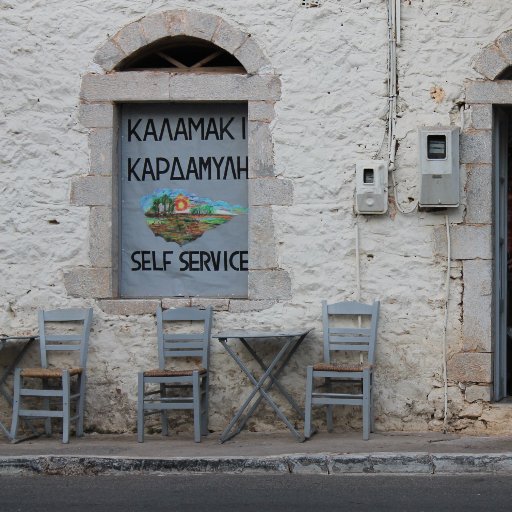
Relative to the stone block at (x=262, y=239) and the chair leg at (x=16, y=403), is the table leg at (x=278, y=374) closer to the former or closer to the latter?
the stone block at (x=262, y=239)

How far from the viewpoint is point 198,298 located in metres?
9.23

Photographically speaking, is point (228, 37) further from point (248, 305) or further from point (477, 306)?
point (477, 306)

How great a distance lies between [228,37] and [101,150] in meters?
1.30

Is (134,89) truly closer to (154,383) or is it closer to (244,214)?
(244,214)

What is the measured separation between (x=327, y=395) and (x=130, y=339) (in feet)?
5.21

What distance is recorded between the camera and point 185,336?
903cm

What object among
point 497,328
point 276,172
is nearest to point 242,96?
point 276,172

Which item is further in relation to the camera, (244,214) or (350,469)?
(244,214)

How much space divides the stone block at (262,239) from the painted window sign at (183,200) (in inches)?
8.3

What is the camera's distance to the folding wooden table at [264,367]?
28.4 feet

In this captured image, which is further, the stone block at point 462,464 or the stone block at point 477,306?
the stone block at point 477,306

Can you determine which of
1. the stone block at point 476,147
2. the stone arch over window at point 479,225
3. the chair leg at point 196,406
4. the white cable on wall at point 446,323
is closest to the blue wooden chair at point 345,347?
the white cable on wall at point 446,323

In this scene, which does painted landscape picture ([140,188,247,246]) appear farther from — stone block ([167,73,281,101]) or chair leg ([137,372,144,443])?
chair leg ([137,372,144,443])

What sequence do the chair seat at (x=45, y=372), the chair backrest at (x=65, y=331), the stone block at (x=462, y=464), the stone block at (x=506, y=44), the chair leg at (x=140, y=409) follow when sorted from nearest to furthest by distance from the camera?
the stone block at (x=462, y=464) < the chair leg at (x=140, y=409) < the chair seat at (x=45, y=372) < the stone block at (x=506, y=44) < the chair backrest at (x=65, y=331)
